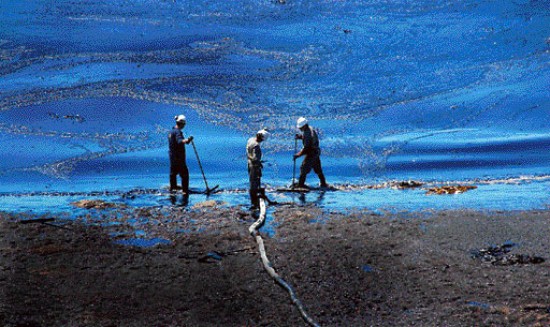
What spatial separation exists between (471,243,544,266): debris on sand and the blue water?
363cm

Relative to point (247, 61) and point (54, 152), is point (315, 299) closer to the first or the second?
point (54, 152)

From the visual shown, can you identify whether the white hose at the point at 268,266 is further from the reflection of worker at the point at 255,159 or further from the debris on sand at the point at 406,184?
the debris on sand at the point at 406,184

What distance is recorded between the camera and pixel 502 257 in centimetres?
1166

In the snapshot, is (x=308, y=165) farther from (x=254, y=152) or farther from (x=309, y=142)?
(x=254, y=152)

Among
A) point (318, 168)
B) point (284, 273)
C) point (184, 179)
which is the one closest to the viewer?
point (284, 273)

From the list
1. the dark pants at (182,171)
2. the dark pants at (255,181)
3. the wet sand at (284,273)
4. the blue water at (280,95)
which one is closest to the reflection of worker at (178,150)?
the dark pants at (182,171)

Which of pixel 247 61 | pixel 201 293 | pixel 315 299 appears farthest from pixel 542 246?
pixel 247 61

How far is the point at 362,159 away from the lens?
2319cm

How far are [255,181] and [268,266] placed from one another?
4716mm

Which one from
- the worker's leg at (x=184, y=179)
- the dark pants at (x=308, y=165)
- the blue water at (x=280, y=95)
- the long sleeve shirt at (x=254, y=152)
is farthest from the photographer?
the blue water at (x=280, y=95)

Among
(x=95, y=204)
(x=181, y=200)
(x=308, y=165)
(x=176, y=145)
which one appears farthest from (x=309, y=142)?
(x=95, y=204)

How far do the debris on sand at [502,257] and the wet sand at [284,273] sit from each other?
0.48 feet

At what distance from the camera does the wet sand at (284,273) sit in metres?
9.62

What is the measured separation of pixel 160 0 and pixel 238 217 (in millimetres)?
30996
